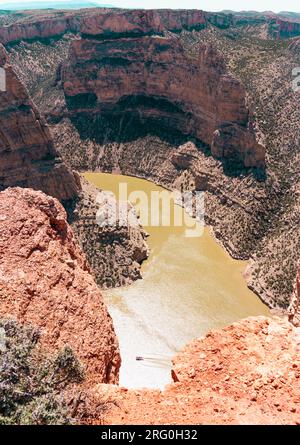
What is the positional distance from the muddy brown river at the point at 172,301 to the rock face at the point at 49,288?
1910 centimetres

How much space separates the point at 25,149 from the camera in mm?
56219

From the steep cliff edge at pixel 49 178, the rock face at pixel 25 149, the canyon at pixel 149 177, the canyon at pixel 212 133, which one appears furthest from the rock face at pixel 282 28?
the steep cliff edge at pixel 49 178

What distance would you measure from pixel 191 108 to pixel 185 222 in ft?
87.3

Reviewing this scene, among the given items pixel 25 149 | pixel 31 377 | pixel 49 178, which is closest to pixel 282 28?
pixel 49 178

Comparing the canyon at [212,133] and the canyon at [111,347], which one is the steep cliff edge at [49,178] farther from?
the canyon at [111,347]

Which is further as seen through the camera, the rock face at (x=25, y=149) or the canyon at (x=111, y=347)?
the rock face at (x=25, y=149)

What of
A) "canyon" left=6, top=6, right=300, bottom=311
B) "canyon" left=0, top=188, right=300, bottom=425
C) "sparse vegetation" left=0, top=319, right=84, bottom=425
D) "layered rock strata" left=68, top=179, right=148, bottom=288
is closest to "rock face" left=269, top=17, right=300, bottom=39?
"canyon" left=6, top=6, right=300, bottom=311

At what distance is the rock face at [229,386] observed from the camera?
1261cm

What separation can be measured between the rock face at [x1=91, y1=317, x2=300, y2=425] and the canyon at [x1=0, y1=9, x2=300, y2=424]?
6 cm

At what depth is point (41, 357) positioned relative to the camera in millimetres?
14328

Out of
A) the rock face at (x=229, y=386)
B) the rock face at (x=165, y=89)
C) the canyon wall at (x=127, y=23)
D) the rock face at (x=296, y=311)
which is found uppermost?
the canyon wall at (x=127, y=23)

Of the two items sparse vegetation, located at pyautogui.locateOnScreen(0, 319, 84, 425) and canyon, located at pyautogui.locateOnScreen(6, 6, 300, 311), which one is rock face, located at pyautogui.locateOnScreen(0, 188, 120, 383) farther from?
canyon, located at pyautogui.locateOnScreen(6, 6, 300, 311)

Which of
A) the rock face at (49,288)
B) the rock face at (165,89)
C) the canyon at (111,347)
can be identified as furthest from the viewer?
the rock face at (165,89)

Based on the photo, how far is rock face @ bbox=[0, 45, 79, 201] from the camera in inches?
2143
